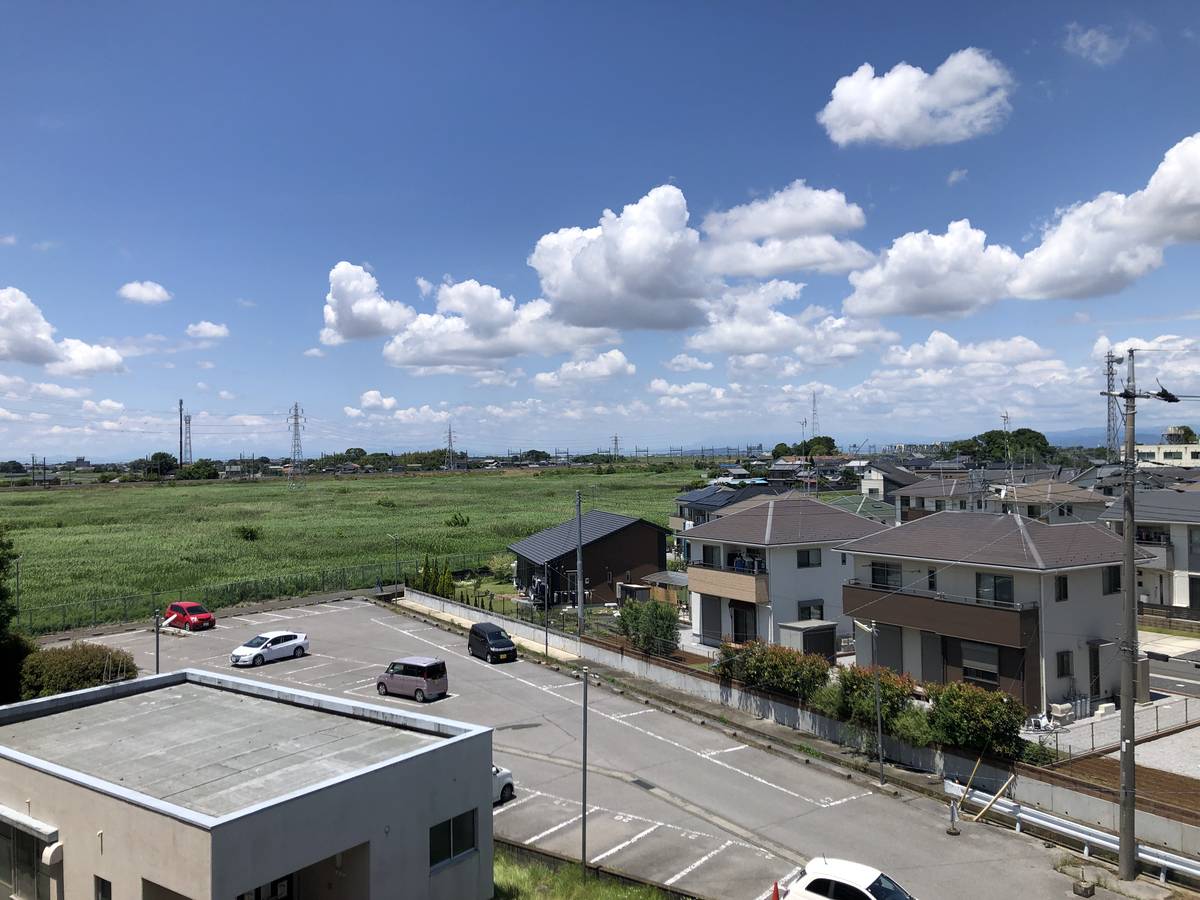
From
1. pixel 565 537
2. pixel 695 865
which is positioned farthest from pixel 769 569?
pixel 695 865

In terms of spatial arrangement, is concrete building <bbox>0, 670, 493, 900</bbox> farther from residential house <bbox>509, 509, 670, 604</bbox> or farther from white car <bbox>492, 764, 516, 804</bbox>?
residential house <bbox>509, 509, 670, 604</bbox>

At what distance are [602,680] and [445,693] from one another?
6763 mm

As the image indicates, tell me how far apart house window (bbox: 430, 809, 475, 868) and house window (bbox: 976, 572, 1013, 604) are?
2160 cm

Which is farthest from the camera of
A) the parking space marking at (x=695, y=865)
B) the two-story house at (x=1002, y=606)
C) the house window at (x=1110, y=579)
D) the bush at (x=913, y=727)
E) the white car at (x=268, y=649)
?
the white car at (x=268, y=649)

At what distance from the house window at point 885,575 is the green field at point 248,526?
3920cm

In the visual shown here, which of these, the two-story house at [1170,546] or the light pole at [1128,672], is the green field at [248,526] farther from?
the two-story house at [1170,546]

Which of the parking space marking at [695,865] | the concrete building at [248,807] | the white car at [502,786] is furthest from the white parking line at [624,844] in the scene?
the concrete building at [248,807]

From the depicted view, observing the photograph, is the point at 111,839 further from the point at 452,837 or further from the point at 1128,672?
the point at 1128,672

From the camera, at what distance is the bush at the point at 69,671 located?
2859 centimetres

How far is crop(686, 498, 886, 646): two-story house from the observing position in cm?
3809

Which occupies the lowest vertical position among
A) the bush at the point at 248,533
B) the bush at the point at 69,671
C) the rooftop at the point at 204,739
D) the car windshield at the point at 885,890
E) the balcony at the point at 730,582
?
the bush at the point at 248,533

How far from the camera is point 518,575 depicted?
185ft

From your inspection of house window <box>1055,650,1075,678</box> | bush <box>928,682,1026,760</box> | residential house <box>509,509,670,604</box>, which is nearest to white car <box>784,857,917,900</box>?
bush <box>928,682,1026,760</box>

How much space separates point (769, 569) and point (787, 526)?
9.20 ft
